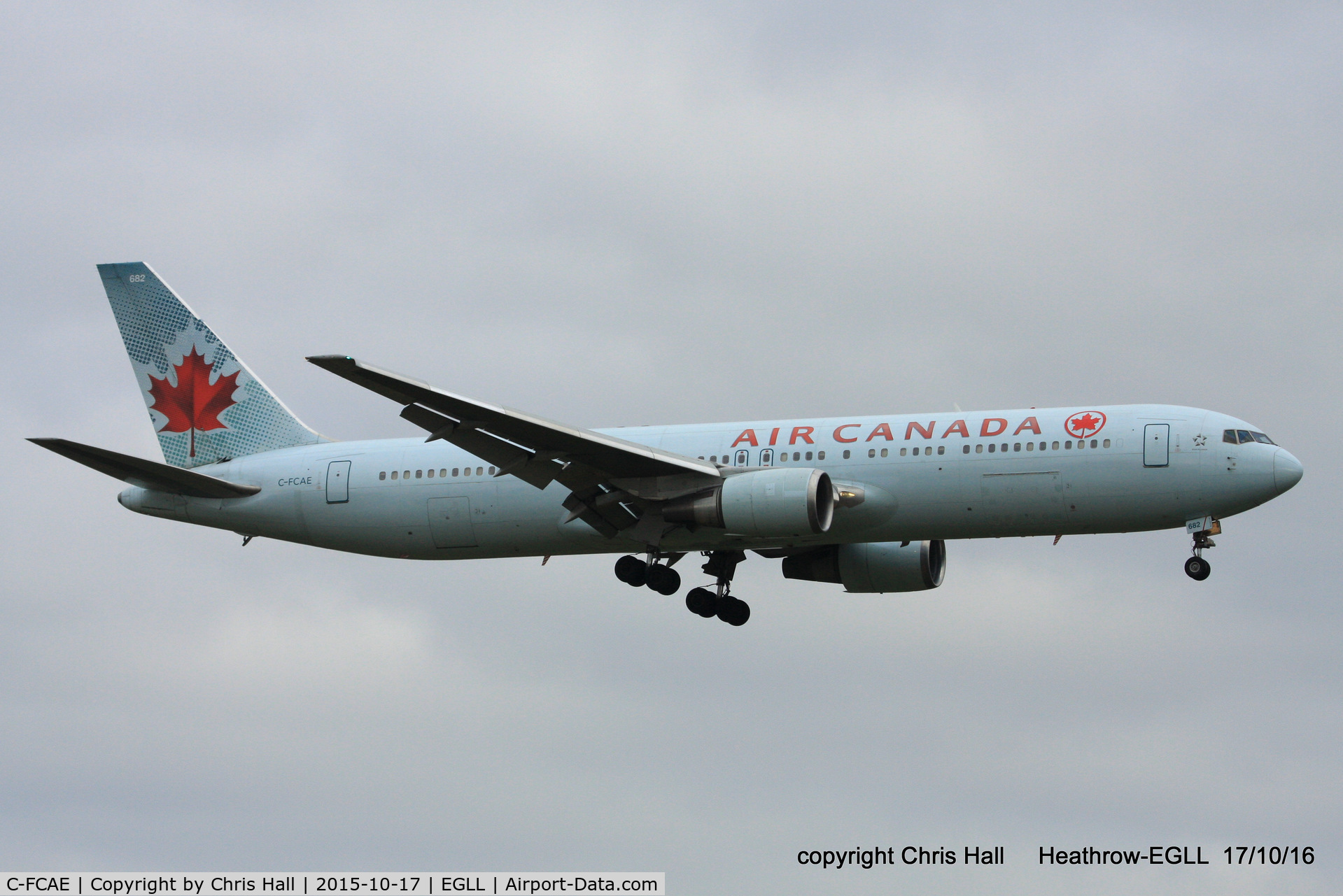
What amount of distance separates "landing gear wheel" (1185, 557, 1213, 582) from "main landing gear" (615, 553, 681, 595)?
12.9m

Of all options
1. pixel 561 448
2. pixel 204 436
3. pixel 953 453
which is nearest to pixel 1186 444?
pixel 953 453

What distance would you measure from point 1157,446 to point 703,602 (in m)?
13.3

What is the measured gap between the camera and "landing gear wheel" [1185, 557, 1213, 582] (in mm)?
38625

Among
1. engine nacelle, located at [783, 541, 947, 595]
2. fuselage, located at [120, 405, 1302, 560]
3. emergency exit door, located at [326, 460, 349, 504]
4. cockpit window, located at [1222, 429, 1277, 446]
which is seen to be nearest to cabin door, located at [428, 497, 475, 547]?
fuselage, located at [120, 405, 1302, 560]

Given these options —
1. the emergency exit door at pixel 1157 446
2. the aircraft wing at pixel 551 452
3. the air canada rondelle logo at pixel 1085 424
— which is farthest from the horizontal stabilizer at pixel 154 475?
the emergency exit door at pixel 1157 446

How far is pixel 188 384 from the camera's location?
48.5m

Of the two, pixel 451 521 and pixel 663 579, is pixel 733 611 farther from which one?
pixel 451 521

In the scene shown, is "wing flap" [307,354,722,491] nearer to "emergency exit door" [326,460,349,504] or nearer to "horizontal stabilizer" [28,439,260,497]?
"emergency exit door" [326,460,349,504]

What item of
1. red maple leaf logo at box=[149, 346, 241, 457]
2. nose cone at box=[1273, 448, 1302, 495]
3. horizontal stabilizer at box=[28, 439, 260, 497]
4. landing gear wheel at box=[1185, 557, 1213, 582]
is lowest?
landing gear wheel at box=[1185, 557, 1213, 582]

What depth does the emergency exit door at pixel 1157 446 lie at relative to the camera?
1508 inches

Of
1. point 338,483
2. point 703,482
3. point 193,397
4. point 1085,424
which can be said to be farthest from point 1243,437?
point 193,397

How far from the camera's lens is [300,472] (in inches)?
1786

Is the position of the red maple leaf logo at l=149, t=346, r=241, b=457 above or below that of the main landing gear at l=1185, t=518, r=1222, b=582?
above

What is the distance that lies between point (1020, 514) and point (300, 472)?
19282 millimetres
